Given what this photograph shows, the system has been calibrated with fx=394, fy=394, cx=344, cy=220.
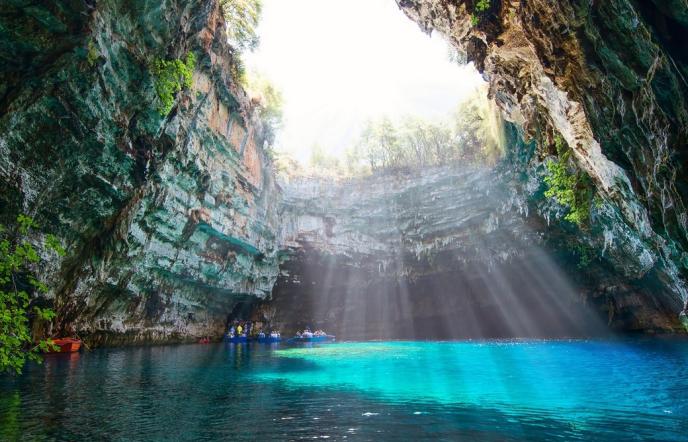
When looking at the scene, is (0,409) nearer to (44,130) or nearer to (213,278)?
(44,130)

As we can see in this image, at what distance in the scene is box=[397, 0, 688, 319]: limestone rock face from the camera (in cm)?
678

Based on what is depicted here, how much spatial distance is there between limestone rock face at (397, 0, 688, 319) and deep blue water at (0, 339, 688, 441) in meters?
3.88

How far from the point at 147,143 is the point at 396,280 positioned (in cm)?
2809

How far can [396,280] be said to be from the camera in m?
39.8

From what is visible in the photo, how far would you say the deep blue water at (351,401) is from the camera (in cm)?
691

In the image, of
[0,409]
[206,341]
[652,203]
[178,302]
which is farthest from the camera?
[206,341]

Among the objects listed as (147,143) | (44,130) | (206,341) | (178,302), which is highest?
(147,143)

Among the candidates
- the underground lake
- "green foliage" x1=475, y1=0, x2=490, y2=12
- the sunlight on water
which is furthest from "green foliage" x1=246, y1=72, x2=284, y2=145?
"green foliage" x1=475, y1=0, x2=490, y2=12

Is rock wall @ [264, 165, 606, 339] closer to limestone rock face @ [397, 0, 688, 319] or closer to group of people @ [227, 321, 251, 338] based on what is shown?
group of people @ [227, 321, 251, 338]

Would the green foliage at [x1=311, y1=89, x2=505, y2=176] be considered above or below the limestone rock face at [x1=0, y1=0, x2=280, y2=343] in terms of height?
above

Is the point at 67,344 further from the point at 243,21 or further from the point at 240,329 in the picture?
the point at 243,21

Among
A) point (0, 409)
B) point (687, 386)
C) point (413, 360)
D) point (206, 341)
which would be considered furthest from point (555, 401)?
point (206, 341)

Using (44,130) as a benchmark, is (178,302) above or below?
below

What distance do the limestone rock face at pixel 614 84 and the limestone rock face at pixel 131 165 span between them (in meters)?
11.5
